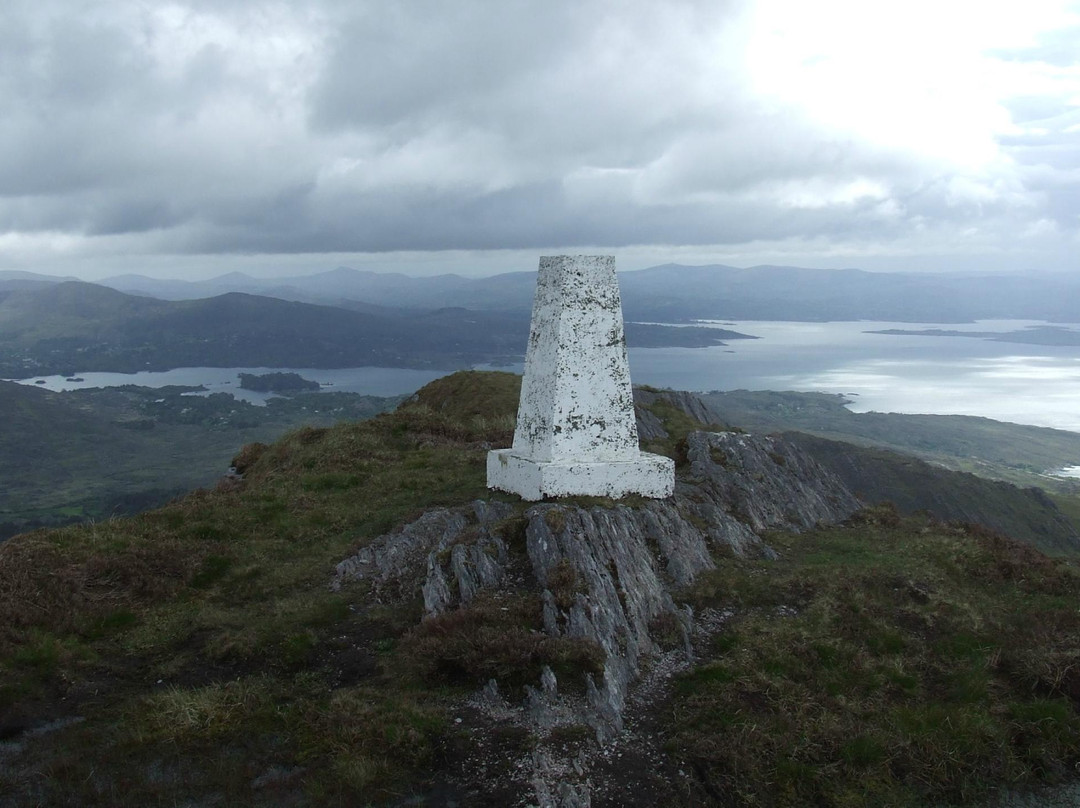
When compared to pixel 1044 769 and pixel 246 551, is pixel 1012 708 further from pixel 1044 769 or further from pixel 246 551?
pixel 246 551

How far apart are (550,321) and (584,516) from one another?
394 cm

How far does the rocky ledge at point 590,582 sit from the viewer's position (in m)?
7.77

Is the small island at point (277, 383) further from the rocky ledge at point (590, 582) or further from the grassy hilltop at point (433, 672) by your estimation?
the grassy hilltop at point (433, 672)

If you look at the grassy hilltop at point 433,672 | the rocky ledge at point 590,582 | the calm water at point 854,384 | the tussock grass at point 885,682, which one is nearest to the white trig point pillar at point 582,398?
the rocky ledge at point 590,582

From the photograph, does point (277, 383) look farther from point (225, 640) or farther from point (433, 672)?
point (433, 672)

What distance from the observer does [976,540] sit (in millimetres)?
15109

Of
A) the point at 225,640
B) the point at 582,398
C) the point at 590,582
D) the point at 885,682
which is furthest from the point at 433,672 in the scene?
the point at 582,398

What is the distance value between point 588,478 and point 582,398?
152cm

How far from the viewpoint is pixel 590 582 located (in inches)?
425

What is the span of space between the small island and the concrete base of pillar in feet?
506

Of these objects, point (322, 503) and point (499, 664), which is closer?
point (499, 664)

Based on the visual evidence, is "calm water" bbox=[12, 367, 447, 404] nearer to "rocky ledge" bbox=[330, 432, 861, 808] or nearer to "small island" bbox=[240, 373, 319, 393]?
"small island" bbox=[240, 373, 319, 393]

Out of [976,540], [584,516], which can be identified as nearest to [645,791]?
[584,516]

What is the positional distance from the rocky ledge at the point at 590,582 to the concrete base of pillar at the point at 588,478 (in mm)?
431
